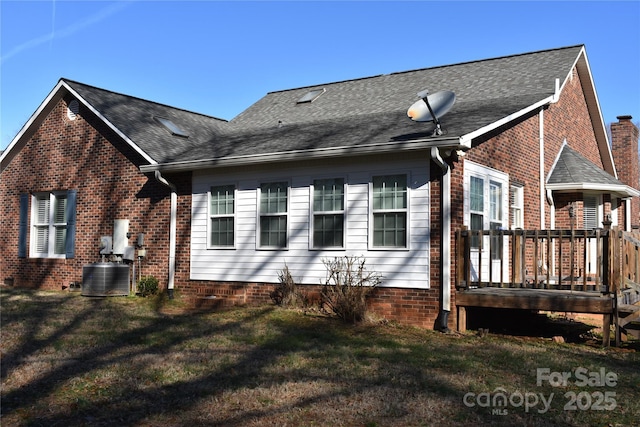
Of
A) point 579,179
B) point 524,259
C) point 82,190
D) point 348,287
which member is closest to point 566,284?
point 524,259

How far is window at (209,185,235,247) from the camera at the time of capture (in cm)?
1328

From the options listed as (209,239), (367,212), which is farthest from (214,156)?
(367,212)

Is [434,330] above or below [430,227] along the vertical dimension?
below

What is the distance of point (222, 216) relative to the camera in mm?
13352

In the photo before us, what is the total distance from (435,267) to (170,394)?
567cm

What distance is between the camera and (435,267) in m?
10.7

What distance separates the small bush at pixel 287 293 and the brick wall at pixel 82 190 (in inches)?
124

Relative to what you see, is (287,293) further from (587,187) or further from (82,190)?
(587,187)

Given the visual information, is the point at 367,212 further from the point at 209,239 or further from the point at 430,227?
the point at 209,239

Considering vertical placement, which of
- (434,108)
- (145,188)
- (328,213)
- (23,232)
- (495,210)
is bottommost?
(23,232)

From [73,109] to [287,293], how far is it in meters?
8.13

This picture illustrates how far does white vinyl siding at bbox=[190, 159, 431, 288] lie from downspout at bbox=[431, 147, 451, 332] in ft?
0.94

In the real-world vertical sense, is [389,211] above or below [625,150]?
below

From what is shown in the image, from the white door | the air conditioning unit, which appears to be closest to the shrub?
the white door
